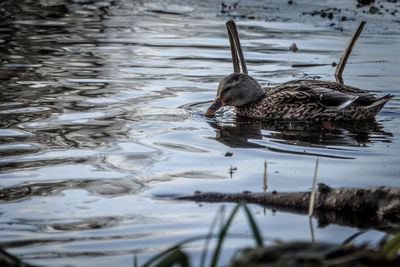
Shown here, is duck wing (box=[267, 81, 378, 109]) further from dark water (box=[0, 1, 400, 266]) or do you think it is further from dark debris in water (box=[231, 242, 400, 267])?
dark debris in water (box=[231, 242, 400, 267])

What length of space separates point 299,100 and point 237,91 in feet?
2.81

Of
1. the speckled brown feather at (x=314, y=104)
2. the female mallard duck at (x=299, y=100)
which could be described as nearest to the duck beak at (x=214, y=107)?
the female mallard duck at (x=299, y=100)

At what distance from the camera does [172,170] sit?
6.67m

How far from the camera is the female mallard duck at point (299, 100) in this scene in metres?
9.37

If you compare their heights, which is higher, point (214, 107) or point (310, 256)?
point (310, 256)

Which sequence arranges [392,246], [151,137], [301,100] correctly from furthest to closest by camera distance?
[301,100]
[151,137]
[392,246]

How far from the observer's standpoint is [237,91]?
32.8ft

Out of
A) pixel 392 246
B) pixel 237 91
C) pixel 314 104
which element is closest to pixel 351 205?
pixel 392 246

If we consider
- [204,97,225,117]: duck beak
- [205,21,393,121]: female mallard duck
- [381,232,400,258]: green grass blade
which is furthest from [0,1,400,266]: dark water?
[381,232,400,258]: green grass blade

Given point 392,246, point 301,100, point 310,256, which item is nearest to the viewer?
point 310,256

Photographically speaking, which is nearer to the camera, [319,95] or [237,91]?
[319,95]

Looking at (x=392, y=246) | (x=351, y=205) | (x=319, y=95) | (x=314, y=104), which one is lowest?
(x=314, y=104)

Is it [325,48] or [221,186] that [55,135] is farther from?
[325,48]

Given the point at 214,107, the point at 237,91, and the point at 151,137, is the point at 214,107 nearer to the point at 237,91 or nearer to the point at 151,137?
the point at 237,91
